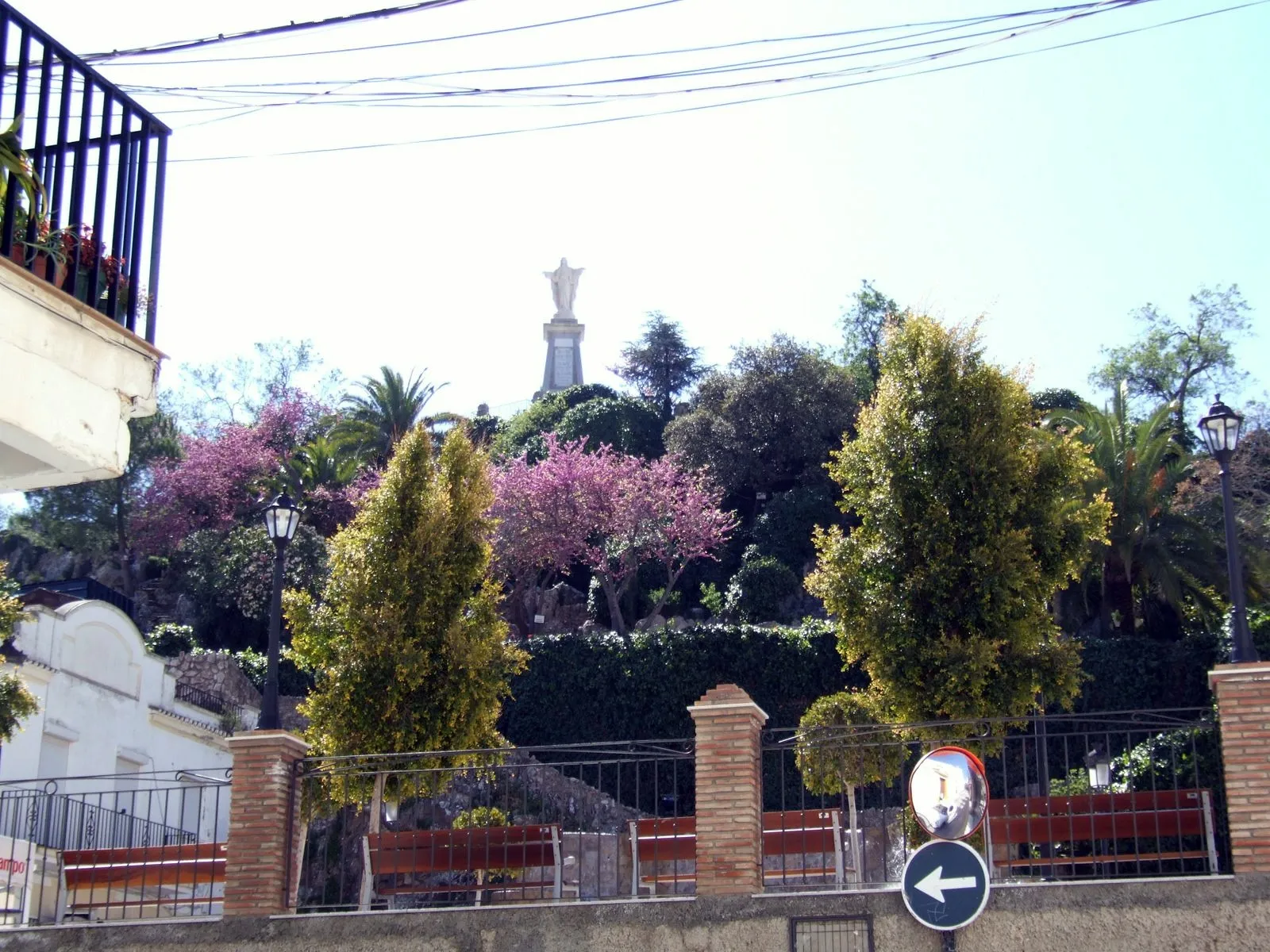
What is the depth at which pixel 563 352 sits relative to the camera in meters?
58.0

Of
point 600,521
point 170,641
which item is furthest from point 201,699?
point 600,521

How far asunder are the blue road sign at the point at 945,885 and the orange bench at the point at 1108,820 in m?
0.85

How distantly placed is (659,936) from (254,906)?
290 cm

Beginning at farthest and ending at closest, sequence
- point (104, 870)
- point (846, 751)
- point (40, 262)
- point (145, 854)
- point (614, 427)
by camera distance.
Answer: point (614, 427) → point (846, 751) → point (104, 870) → point (145, 854) → point (40, 262)

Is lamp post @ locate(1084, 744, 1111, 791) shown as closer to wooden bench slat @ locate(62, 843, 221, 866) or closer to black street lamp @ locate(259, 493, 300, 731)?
black street lamp @ locate(259, 493, 300, 731)

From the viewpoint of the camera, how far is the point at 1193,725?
31.4 feet

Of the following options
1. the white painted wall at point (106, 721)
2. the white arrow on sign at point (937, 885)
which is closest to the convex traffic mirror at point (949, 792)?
the white arrow on sign at point (937, 885)

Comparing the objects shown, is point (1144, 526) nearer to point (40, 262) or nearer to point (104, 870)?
point (104, 870)

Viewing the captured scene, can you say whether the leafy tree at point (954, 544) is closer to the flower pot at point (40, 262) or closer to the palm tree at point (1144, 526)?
the flower pot at point (40, 262)

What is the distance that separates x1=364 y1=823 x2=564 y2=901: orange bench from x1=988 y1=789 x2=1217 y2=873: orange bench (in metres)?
3.19

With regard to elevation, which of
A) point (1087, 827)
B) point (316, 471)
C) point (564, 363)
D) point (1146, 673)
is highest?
Answer: point (564, 363)

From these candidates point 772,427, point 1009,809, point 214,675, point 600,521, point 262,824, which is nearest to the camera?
point 1009,809

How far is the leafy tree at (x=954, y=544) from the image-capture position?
13.4 meters

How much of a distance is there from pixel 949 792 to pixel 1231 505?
12.6 ft
